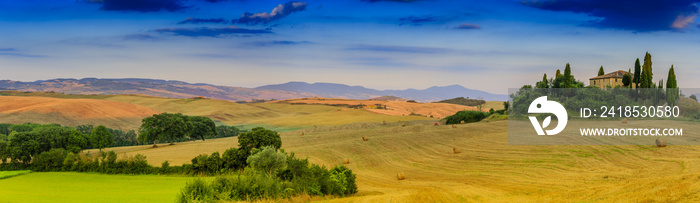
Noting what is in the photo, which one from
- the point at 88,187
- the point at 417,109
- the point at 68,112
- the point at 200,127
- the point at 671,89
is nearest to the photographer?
the point at 88,187

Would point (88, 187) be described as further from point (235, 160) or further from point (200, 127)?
point (200, 127)

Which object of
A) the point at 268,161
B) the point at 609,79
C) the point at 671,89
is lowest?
the point at 268,161

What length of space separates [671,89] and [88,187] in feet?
256

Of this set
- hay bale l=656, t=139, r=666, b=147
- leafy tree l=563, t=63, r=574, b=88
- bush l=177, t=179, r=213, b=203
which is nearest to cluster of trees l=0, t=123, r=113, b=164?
bush l=177, t=179, r=213, b=203

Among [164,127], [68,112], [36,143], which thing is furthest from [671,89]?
[68,112]

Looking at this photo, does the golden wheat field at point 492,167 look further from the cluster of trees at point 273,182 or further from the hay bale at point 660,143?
the cluster of trees at point 273,182

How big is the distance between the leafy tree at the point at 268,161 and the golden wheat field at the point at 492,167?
14.7ft

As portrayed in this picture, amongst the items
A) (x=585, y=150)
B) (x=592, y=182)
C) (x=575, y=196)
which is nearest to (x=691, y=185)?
(x=575, y=196)

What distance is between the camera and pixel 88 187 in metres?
36.1

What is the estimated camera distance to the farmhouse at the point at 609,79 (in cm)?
9781

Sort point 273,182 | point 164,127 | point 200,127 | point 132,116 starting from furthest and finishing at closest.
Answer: point 132,116 < point 200,127 < point 164,127 < point 273,182

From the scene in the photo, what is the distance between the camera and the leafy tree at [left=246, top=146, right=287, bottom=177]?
80.3 feet

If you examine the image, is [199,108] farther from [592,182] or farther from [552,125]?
[592,182]

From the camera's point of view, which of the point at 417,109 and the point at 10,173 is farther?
the point at 417,109
